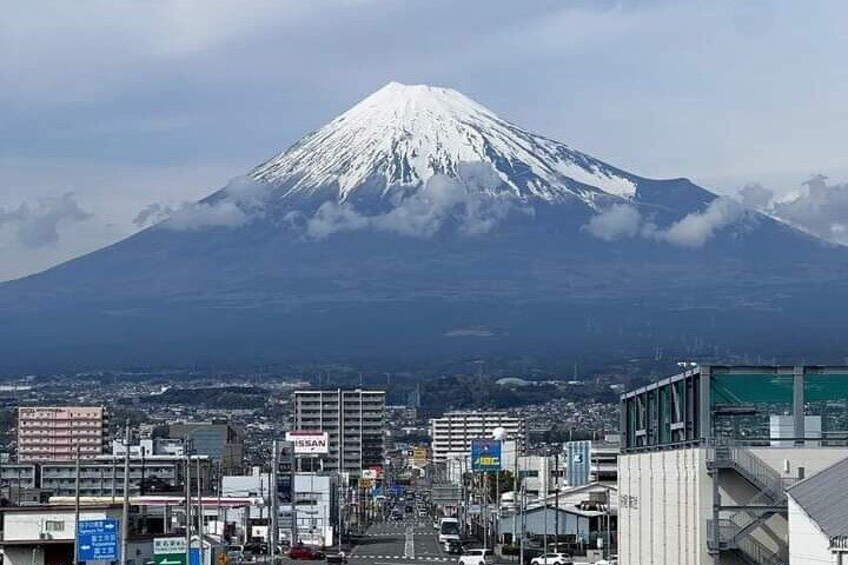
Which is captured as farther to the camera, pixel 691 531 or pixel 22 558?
pixel 22 558

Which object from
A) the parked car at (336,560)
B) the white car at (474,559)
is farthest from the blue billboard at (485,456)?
the white car at (474,559)

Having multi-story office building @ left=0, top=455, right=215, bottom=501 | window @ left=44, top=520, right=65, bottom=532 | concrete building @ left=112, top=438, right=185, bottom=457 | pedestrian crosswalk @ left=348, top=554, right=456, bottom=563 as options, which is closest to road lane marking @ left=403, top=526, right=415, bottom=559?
pedestrian crosswalk @ left=348, top=554, right=456, bottom=563

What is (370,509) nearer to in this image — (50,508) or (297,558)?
(297,558)

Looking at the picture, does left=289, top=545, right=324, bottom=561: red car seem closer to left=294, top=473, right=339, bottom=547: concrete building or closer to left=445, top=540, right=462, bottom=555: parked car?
left=445, top=540, right=462, bottom=555: parked car

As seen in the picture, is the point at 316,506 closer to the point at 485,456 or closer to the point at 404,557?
the point at 485,456

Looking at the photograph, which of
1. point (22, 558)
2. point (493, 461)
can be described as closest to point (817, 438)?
point (22, 558)
